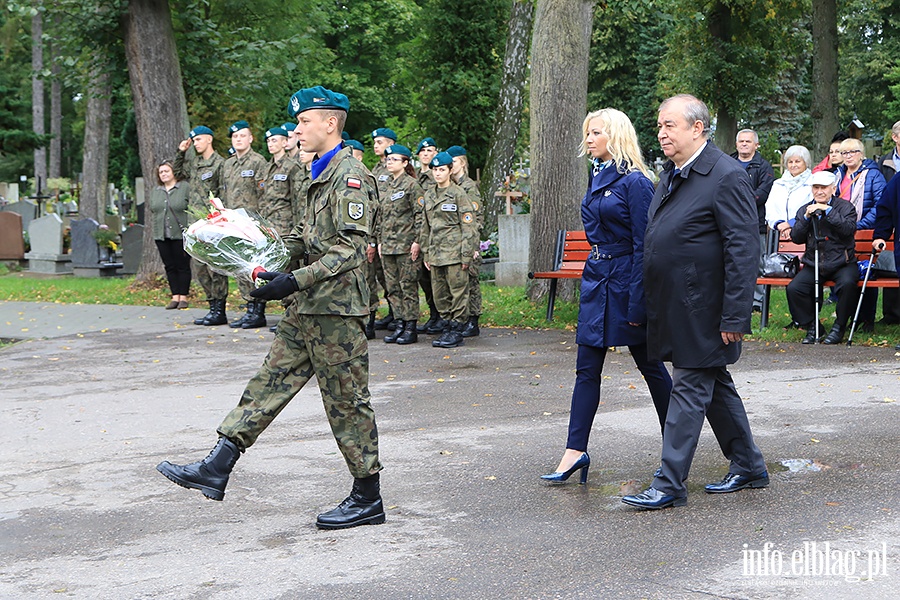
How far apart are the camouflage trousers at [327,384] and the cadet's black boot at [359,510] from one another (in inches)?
2.9

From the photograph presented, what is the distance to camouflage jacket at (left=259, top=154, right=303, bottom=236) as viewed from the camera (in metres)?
13.1

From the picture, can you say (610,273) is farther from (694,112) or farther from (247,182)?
(247,182)

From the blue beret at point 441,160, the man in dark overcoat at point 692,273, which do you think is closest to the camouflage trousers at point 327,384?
the man in dark overcoat at point 692,273

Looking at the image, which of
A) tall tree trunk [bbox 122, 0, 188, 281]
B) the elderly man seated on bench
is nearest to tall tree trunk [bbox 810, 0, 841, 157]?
the elderly man seated on bench

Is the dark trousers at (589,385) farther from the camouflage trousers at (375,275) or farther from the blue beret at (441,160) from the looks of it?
the camouflage trousers at (375,275)

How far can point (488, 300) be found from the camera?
16.0 m

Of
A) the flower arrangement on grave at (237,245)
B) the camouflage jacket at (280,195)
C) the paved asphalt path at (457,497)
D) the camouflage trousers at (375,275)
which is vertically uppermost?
the camouflage jacket at (280,195)

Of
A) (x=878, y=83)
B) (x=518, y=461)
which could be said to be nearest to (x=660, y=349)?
(x=518, y=461)

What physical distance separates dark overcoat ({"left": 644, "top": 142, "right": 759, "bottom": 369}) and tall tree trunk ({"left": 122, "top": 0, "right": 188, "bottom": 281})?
45.8 feet

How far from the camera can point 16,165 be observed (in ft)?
185

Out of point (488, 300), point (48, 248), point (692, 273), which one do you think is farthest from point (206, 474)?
point (48, 248)

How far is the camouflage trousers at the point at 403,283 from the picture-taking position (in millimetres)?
12672

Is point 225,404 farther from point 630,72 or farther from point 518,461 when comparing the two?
point 630,72

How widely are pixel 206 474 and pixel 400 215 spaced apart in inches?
291
